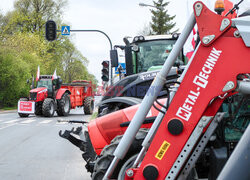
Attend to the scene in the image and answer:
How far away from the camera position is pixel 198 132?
2650 millimetres

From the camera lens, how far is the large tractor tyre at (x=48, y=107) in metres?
18.9

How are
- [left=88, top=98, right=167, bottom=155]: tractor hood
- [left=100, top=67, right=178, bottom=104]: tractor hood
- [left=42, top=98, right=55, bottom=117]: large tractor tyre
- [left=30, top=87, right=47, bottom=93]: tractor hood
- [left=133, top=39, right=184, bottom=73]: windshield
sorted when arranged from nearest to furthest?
[left=88, top=98, right=167, bottom=155]: tractor hood < [left=100, top=67, right=178, bottom=104]: tractor hood < [left=133, top=39, right=184, bottom=73]: windshield < [left=42, top=98, right=55, bottom=117]: large tractor tyre < [left=30, top=87, right=47, bottom=93]: tractor hood

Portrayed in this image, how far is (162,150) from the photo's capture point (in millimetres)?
2732

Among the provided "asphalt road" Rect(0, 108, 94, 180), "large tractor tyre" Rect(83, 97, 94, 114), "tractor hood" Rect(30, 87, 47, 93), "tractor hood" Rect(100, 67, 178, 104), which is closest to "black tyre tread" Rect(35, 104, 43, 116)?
"tractor hood" Rect(30, 87, 47, 93)

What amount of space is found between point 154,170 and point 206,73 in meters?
0.88

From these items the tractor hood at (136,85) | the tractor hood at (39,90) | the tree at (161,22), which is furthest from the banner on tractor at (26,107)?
the tree at (161,22)

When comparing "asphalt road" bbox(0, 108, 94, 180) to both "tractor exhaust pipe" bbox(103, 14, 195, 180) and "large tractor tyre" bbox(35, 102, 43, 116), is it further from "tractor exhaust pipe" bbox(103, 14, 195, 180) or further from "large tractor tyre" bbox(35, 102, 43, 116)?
"large tractor tyre" bbox(35, 102, 43, 116)

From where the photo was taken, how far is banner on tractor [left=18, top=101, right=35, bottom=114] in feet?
63.0

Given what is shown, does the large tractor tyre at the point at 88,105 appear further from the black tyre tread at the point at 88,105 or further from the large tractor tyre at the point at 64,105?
the large tractor tyre at the point at 64,105

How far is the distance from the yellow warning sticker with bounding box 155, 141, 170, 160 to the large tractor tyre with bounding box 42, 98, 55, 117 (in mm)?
16759

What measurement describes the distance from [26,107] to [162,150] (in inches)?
694

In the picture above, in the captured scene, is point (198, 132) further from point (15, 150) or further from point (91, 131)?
point (15, 150)

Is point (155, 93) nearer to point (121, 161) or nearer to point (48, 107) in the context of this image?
point (121, 161)

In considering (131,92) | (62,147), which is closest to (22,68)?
(62,147)
